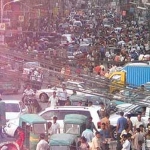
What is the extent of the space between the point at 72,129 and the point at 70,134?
0.83 m

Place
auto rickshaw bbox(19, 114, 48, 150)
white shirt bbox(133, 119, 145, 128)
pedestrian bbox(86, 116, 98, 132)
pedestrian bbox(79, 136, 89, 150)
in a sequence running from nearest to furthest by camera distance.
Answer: pedestrian bbox(79, 136, 89, 150)
auto rickshaw bbox(19, 114, 48, 150)
pedestrian bbox(86, 116, 98, 132)
white shirt bbox(133, 119, 145, 128)

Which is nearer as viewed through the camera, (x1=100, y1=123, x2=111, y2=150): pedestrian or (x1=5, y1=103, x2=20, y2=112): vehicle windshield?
(x1=100, y1=123, x2=111, y2=150): pedestrian

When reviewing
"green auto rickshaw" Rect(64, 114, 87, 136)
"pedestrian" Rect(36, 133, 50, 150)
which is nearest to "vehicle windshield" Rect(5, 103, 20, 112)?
"green auto rickshaw" Rect(64, 114, 87, 136)

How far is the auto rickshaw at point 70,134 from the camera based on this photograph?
18.8 m

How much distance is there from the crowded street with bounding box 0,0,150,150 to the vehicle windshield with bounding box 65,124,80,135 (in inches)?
1.0

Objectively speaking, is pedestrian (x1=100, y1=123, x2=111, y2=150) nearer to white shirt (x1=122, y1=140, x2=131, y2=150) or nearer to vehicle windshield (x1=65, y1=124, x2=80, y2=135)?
vehicle windshield (x1=65, y1=124, x2=80, y2=135)

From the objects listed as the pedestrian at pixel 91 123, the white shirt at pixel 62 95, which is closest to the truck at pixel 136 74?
the white shirt at pixel 62 95

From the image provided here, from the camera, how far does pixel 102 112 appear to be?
22.7 meters

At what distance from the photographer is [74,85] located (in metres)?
20.7

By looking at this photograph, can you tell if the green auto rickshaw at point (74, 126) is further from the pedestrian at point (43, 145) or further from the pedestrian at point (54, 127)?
the pedestrian at point (43, 145)

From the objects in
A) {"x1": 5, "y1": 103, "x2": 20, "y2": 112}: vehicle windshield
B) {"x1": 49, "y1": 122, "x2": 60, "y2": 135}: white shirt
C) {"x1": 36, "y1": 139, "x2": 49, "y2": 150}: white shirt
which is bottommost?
{"x1": 5, "y1": 103, "x2": 20, "y2": 112}: vehicle windshield

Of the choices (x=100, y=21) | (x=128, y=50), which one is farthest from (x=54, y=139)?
(x=100, y=21)

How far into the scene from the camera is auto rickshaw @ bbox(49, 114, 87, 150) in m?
18.8

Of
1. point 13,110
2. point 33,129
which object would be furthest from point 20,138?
point 13,110
